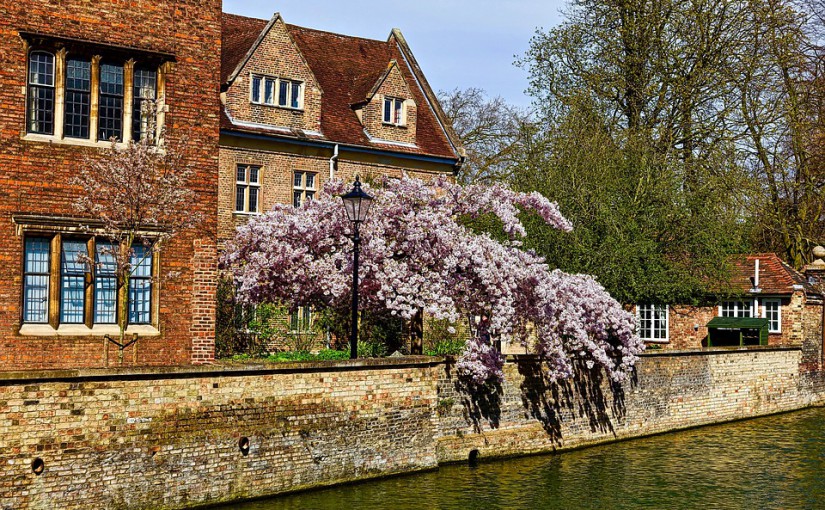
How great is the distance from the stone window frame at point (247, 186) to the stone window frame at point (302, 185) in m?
1.22

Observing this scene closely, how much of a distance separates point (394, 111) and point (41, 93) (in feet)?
60.1

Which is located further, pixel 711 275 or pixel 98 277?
pixel 711 275

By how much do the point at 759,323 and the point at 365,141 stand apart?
16.1 metres

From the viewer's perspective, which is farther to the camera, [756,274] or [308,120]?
[756,274]

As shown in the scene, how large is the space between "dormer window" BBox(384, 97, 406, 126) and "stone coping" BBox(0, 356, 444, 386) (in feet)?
53.3

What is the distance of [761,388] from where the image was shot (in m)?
34.1

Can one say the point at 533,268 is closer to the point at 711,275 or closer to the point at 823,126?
the point at 711,275

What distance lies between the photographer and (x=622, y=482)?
827 inches

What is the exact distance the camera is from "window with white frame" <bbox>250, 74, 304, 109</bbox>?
108 feet

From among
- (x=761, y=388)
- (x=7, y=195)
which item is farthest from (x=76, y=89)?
(x=761, y=388)

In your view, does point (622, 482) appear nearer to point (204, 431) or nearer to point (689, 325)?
point (204, 431)

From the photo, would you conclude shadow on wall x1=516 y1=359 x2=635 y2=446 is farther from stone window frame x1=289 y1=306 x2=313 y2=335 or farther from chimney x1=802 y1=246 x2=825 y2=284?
chimney x1=802 y1=246 x2=825 y2=284

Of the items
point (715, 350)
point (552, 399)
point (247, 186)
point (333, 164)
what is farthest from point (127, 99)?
point (715, 350)

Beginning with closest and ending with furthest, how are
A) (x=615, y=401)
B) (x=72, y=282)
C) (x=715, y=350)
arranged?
(x=72, y=282) < (x=615, y=401) < (x=715, y=350)
